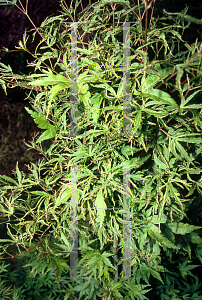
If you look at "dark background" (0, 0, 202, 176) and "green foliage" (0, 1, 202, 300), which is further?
"dark background" (0, 0, 202, 176)

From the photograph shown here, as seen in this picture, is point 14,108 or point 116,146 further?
point 14,108

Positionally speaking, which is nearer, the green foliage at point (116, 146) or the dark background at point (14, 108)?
the green foliage at point (116, 146)

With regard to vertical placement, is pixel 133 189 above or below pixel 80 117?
below

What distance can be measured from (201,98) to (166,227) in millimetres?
510


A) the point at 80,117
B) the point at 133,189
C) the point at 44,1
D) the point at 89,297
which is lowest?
the point at 89,297

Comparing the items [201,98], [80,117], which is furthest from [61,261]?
[201,98]

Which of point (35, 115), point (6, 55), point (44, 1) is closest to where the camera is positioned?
point (35, 115)

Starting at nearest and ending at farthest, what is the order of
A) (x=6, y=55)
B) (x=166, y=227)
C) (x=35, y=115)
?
(x=35, y=115), (x=166, y=227), (x=6, y=55)

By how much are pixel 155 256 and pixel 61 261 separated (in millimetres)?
394

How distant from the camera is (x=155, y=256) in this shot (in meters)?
0.89

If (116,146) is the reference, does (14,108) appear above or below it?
below

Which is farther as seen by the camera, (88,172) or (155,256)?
(155,256)

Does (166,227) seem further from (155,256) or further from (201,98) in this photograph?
(201,98)

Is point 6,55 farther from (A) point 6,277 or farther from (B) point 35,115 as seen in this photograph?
(A) point 6,277
